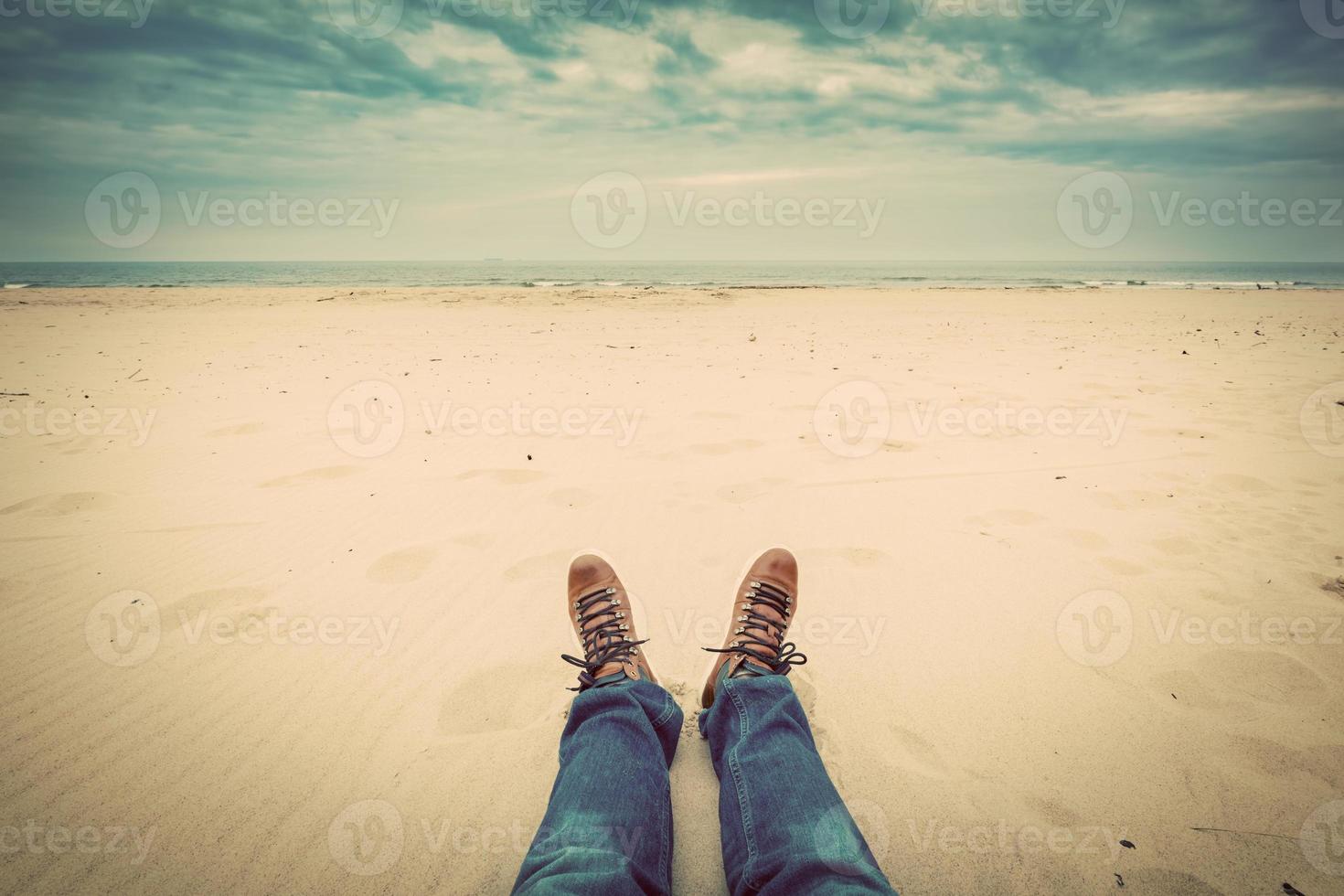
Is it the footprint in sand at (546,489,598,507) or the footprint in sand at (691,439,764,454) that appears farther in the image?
the footprint in sand at (691,439,764,454)

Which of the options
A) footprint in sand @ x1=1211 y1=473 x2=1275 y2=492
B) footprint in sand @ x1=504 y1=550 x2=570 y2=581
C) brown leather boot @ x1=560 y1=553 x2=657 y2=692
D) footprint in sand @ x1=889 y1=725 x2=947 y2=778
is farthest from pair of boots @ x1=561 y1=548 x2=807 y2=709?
footprint in sand @ x1=1211 y1=473 x2=1275 y2=492

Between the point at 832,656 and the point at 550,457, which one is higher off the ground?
the point at 550,457

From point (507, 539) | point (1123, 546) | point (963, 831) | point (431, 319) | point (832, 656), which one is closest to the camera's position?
point (963, 831)

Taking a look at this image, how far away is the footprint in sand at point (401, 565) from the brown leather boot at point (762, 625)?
1.40 meters

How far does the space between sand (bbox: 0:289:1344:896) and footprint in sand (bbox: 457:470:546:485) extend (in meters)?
0.04

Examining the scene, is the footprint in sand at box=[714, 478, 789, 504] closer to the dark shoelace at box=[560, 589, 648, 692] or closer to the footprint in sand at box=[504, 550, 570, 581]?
the footprint in sand at box=[504, 550, 570, 581]

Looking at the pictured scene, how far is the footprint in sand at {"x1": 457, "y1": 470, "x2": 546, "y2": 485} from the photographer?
333 centimetres

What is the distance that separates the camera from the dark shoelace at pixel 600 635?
1.88 m

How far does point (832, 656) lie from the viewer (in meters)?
2.05

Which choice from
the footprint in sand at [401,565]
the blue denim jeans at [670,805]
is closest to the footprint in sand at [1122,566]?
the blue denim jeans at [670,805]

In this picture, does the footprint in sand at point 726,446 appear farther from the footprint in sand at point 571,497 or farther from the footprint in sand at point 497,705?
the footprint in sand at point 497,705

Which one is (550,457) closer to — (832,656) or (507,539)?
(507,539)

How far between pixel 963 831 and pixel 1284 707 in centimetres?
121

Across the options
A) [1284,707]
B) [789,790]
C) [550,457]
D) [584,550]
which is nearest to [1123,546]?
[1284,707]
